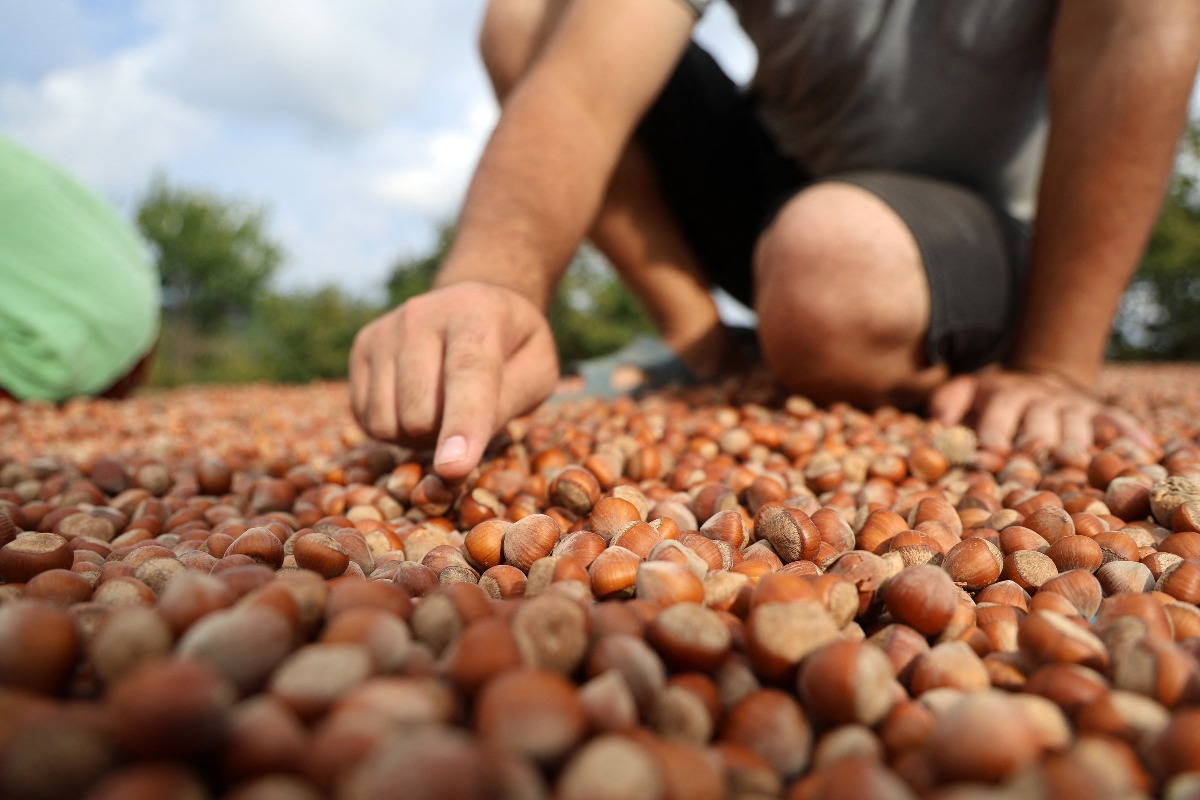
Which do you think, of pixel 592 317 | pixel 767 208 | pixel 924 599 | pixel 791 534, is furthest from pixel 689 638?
pixel 592 317

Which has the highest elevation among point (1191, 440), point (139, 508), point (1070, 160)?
point (1070, 160)

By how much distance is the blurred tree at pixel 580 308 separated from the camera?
1115 cm

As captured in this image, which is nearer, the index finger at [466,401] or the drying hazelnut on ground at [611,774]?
the drying hazelnut on ground at [611,774]

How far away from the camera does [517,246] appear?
1954mm

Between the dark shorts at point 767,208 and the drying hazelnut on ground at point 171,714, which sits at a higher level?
the dark shorts at point 767,208

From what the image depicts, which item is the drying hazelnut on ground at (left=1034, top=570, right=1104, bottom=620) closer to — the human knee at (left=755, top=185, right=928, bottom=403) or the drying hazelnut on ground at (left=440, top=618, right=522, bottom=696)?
the drying hazelnut on ground at (left=440, top=618, right=522, bottom=696)

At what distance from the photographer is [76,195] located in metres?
4.54

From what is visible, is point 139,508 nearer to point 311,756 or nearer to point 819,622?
point 311,756

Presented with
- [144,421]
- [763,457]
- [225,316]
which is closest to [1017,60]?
[763,457]

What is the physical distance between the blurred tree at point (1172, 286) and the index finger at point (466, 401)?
13.1 m

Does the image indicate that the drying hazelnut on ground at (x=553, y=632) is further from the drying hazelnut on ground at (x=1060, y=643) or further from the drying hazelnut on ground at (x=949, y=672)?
the drying hazelnut on ground at (x=1060, y=643)

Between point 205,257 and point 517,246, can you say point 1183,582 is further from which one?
point 205,257

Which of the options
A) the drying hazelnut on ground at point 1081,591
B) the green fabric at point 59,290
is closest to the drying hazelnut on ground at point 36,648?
the drying hazelnut on ground at point 1081,591

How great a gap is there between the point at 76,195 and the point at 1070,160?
5.02m
